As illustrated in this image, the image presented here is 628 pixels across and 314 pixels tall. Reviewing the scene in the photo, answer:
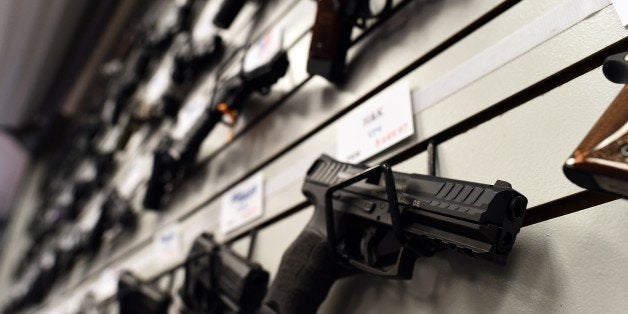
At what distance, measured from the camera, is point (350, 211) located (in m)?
0.91

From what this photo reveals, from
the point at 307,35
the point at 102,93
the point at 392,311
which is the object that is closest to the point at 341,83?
the point at 307,35

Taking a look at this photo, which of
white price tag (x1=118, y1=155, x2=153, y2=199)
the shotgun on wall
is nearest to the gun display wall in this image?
the shotgun on wall

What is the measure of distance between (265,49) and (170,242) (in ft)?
2.76

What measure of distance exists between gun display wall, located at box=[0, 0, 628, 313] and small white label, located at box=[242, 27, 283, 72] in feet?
0.04

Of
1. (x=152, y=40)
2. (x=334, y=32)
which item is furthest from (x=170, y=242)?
(x=152, y=40)

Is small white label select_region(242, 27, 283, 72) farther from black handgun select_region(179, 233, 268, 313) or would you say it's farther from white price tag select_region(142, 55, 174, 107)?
white price tag select_region(142, 55, 174, 107)

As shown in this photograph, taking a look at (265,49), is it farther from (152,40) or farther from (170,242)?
(152,40)

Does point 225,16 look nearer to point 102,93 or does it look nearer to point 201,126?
→ point 201,126

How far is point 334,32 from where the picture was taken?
121 cm

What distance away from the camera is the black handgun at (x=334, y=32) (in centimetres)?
116

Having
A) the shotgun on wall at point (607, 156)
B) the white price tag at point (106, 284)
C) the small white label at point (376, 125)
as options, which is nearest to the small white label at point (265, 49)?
the small white label at point (376, 125)

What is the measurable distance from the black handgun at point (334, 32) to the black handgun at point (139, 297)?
938mm

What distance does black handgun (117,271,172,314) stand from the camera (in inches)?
65.1

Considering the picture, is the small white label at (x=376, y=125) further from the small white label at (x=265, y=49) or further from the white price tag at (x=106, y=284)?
the white price tag at (x=106, y=284)
